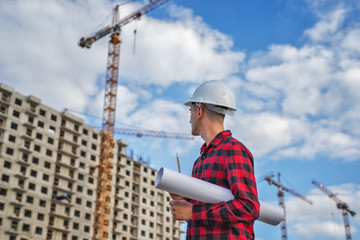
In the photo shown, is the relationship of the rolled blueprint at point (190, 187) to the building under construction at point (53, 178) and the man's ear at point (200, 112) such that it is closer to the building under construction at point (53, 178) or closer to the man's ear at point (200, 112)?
the man's ear at point (200, 112)

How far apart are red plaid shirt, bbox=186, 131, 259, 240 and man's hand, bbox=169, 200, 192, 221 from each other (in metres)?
0.05

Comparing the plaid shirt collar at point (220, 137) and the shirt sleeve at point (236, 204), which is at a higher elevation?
the plaid shirt collar at point (220, 137)

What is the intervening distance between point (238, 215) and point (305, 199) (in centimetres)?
15628

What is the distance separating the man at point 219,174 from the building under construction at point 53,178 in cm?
7784

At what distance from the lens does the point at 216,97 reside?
425cm

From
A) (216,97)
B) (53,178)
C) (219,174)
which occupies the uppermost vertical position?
(53,178)

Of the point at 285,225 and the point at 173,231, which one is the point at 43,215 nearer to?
the point at 173,231

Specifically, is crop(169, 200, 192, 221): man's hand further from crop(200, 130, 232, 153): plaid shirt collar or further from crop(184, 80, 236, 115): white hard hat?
crop(184, 80, 236, 115): white hard hat

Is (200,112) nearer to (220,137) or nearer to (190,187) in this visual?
(220,137)

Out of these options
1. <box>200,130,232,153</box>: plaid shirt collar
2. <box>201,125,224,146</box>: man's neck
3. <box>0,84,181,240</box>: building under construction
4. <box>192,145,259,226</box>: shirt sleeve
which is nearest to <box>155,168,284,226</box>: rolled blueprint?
<box>192,145,259,226</box>: shirt sleeve

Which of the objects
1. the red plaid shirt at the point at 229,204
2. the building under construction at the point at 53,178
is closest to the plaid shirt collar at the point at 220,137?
the red plaid shirt at the point at 229,204

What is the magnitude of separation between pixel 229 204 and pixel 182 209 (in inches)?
16.1

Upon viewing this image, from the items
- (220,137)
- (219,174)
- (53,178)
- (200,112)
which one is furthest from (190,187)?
(53,178)

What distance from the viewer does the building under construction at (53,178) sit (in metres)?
78.5
